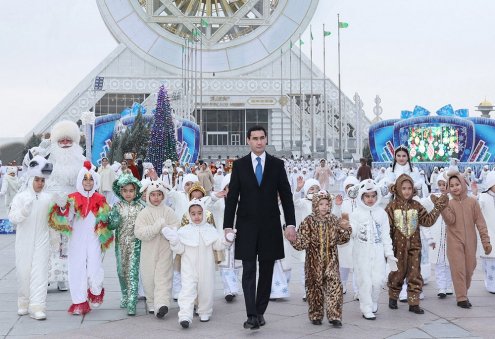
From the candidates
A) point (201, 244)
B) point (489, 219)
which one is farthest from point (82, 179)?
point (489, 219)

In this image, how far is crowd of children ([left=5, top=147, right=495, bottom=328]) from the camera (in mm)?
5848

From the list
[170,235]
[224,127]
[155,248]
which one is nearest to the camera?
[170,235]

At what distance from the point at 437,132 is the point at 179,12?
85.1 ft

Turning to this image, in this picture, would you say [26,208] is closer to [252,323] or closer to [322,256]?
[252,323]

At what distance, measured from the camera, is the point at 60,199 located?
20.6 feet

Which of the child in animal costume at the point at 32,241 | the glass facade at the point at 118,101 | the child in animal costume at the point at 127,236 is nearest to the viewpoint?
the child in animal costume at the point at 32,241

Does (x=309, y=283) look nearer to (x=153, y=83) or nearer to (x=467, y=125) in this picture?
(x=467, y=125)

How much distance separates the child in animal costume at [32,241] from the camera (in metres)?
6.09

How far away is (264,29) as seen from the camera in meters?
50.2

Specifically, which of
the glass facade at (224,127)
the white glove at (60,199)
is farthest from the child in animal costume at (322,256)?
the glass facade at (224,127)

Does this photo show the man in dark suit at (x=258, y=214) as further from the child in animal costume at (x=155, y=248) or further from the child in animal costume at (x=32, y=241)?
the child in animal costume at (x=32, y=241)

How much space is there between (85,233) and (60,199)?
0.37m

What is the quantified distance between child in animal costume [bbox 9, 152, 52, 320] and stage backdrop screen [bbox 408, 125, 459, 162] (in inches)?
948

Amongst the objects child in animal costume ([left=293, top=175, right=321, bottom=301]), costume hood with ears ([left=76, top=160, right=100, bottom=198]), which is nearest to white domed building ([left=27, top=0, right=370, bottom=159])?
child in animal costume ([left=293, top=175, right=321, bottom=301])
